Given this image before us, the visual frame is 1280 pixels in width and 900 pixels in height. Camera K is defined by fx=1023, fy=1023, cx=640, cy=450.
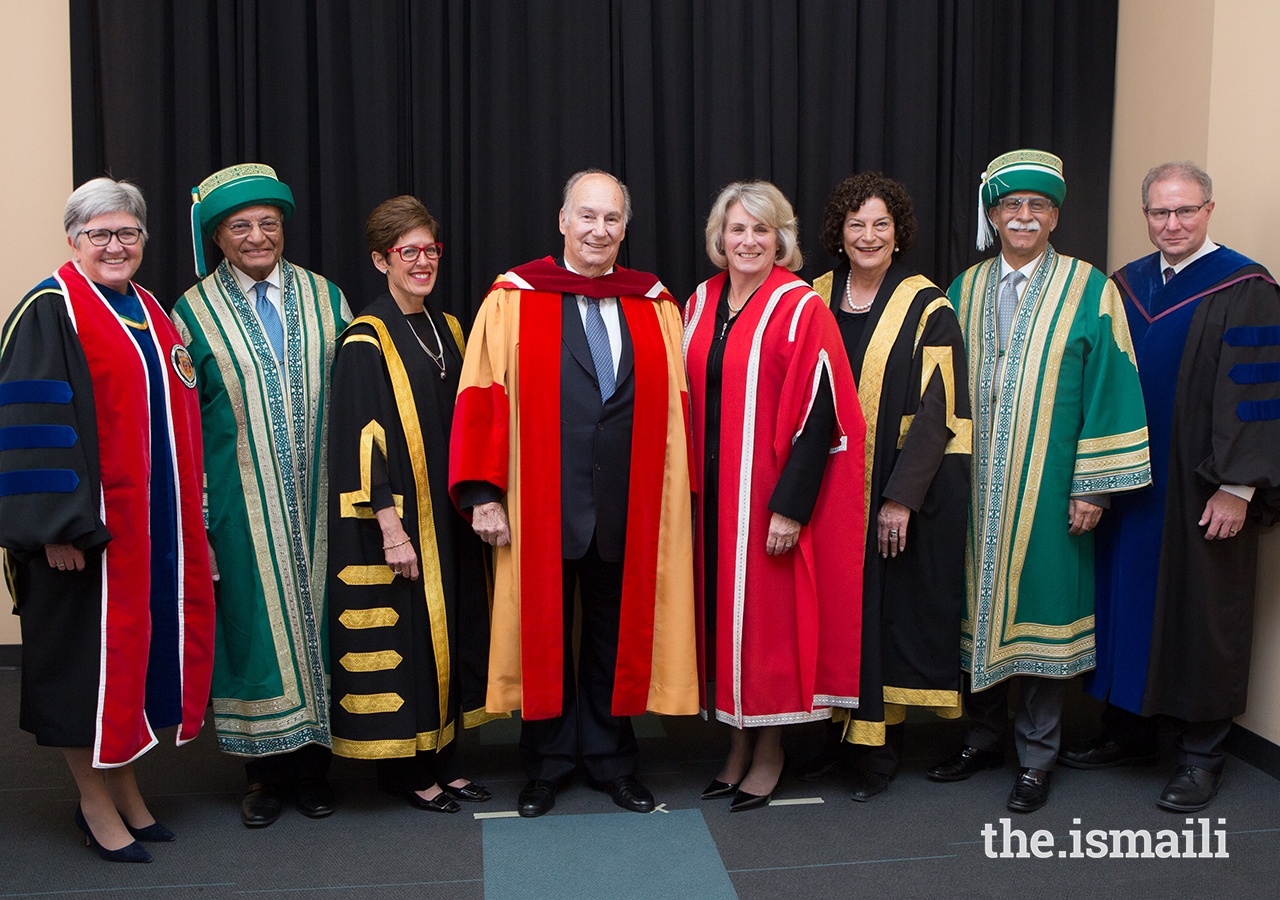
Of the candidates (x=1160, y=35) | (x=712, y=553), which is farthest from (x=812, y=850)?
(x=1160, y=35)

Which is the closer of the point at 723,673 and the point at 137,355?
the point at 137,355

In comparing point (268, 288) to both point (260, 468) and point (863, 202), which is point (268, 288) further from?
point (863, 202)

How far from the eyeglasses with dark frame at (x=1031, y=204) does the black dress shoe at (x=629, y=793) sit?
202cm

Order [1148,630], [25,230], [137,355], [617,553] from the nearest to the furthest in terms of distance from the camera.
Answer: [137,355] → [617,553] → [1148,630] → [25,230]

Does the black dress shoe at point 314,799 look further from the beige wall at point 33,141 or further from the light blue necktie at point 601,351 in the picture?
the beige wall at point 33,141

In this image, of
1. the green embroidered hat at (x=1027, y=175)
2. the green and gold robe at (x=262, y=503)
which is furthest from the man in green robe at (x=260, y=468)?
the green embroidered hat at (x=1027, y=175)

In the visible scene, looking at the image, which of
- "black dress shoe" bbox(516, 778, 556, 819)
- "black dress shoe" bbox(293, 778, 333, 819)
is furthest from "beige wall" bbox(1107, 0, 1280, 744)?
"black dress shoe" bbox(293, 778, 333, 819)

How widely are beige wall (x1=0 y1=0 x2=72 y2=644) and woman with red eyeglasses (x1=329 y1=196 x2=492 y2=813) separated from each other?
1.76 metres

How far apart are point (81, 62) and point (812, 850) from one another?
3484 millimetres

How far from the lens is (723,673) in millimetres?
2904

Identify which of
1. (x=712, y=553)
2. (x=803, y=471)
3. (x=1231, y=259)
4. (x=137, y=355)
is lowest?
(x=712, y=553)

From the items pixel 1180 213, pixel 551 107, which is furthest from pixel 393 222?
pixel 1180 213

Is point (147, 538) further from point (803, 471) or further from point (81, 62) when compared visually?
point (81, 62)

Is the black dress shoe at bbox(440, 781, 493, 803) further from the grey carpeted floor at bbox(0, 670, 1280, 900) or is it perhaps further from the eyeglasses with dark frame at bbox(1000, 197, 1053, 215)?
the eyeglasses with dark frame at bbox(1000, 197, 1053, 215)
